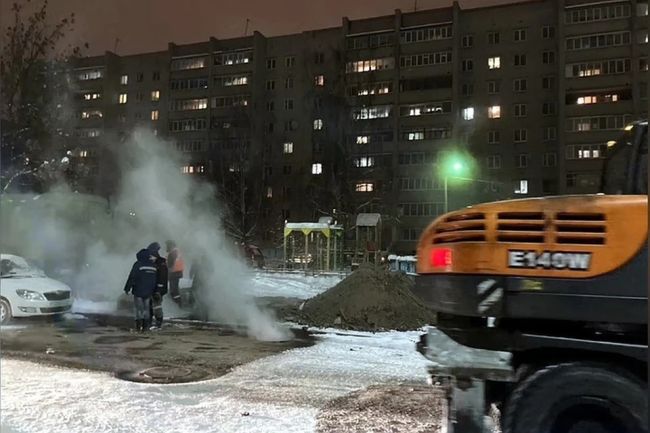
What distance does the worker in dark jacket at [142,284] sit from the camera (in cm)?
1170

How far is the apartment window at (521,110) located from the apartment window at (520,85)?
146 cm

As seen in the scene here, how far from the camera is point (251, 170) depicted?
2313 inches

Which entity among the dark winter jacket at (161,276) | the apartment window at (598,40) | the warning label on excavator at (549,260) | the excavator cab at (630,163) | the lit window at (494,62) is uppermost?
the apartment window at (598,40)

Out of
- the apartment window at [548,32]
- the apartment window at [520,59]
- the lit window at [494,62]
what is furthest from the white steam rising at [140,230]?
the apartment window at [548,32]

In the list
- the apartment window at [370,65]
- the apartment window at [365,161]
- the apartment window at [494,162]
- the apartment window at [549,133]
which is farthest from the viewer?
the apartment window at [370,65]

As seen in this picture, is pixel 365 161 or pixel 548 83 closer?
pixel 548 83

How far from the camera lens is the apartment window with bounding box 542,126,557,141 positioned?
54.2 metres

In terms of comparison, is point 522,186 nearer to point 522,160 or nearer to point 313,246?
point 522,160

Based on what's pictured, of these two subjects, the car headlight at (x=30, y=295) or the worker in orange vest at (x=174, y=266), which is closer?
the car headlight at (x=30, y=295)

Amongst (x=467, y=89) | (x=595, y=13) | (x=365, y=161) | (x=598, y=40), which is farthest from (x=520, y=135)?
(x=365, y=161)

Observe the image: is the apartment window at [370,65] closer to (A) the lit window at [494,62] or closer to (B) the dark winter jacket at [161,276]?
(A) the lit window at [494,62]

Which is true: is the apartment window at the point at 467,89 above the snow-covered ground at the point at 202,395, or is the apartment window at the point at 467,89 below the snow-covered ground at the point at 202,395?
above

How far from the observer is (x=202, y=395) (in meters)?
6.98

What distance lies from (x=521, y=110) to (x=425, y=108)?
8.89 metres
